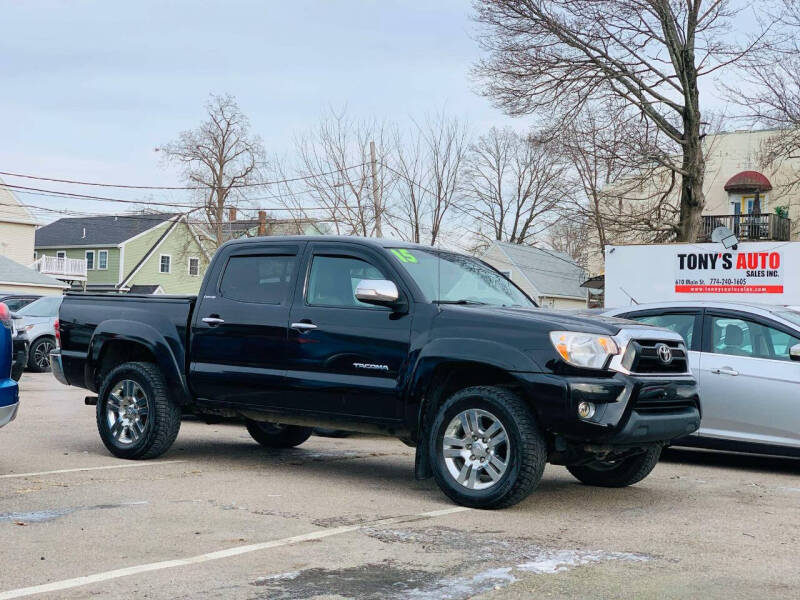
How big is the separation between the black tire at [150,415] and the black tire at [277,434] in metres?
1.29

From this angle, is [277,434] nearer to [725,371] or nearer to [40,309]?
[725,371]

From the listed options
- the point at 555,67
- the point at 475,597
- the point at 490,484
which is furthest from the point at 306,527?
the point at 555,67

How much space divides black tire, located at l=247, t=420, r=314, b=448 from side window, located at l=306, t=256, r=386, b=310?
2332 millimetres

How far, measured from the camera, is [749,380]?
957 cm

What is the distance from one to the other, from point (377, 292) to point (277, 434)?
127 inches

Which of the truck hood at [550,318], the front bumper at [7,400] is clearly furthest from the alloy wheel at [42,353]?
the truck hood at [550,318]

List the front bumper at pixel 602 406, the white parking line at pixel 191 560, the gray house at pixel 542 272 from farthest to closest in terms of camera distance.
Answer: the gray house at pixel 542 272 → the front bumper at pixel 602 406 → the white parking line at pixel 191 560

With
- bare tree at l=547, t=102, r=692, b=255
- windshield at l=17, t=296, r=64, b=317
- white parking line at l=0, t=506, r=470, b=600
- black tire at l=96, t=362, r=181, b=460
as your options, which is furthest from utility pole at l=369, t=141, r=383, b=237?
white parking line at l=0, t=506, r=470, b=600

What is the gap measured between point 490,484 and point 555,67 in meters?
23.5

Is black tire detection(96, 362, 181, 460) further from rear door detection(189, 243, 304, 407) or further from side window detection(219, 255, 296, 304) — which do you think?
side window detection(219, 255, 296, 304)

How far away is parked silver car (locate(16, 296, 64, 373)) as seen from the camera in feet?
70.6

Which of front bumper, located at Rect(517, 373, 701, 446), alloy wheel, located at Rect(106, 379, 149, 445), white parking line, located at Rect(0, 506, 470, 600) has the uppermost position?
front bumper, located at Rect(517, 373, 701, 446)

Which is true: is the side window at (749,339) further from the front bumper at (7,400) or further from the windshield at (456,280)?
the front bumper at (7,400)

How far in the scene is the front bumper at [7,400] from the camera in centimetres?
783
